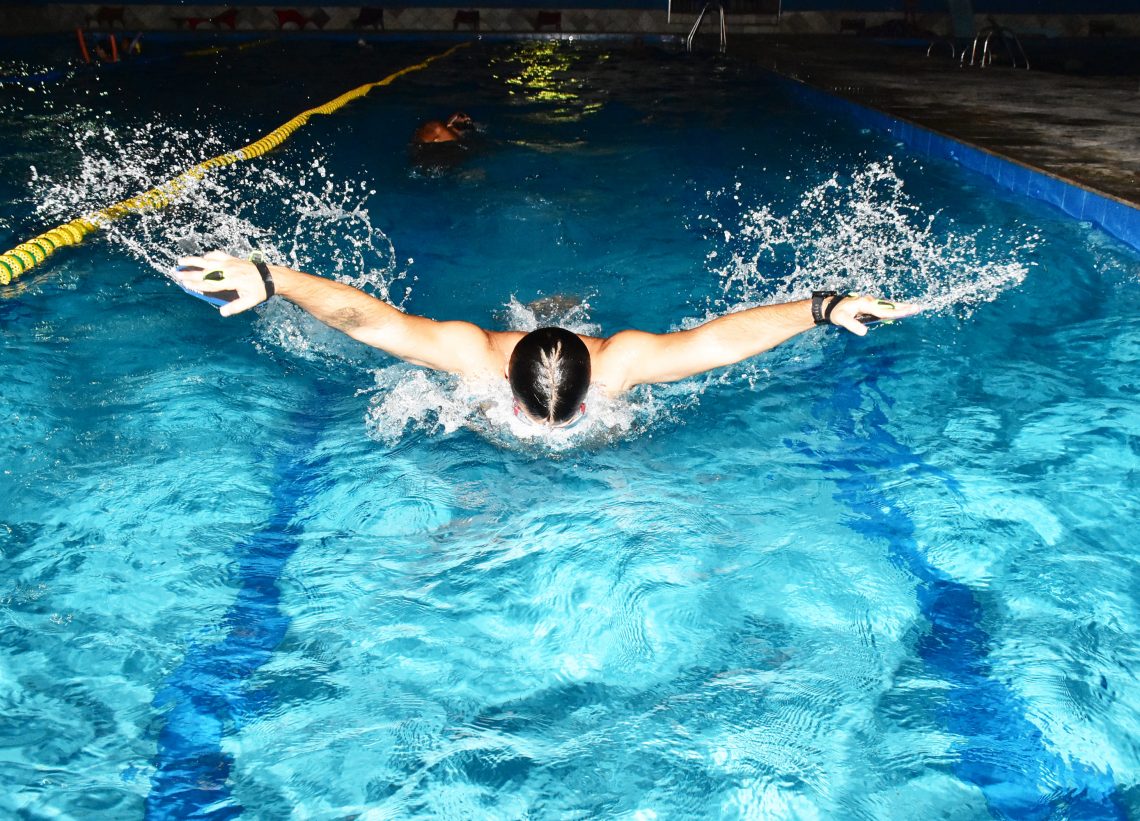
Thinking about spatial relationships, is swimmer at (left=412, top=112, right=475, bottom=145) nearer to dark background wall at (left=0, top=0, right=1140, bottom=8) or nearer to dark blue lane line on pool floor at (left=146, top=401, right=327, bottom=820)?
dark blue lane line on pool floor at (left=146, top=401, right=327, bottom=820)

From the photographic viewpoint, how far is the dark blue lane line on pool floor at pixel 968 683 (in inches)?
85.9

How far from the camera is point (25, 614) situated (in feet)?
9.00

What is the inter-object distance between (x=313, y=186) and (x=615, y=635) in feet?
20.9

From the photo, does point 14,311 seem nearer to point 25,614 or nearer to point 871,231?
point 25,614

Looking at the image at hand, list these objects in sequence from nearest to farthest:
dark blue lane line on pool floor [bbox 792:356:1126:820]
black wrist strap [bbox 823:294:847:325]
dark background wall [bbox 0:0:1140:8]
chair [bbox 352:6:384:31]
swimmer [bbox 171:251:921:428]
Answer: dark blue lane line on pool floor [bbox 792:356:1126:820]
swimmer [bbox 171:251:921:428]
black wrist strap [bbox 823:294:847:325]
chair [bbox 352:6:384:31]
dark background wall [bbox 0:0:1140:8]

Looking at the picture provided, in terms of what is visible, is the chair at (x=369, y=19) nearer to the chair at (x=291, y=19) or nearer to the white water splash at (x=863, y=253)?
the chair at (x=291, y=19)

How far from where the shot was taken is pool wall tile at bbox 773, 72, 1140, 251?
547cm

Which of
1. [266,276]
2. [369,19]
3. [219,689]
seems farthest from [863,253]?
[369,19]

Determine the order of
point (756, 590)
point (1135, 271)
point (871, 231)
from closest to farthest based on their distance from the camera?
1. point (756, 590)
2. point (1135, 271)
3. point (871, 231)

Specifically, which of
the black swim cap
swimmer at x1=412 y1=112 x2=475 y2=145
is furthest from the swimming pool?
swimmer at x1=412 y1=112 x2=475 y2=145

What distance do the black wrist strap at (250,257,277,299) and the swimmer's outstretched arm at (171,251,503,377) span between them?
0.06 feet

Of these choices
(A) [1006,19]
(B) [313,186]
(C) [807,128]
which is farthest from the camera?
(A) [1006,19]

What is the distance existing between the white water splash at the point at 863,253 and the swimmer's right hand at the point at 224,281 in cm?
312

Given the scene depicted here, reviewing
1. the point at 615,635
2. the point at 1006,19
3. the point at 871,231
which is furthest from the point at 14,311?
the point at 1006,19
